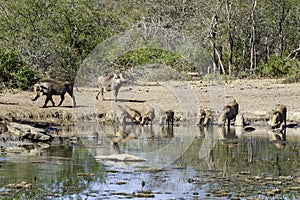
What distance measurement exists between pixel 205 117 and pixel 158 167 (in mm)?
6965

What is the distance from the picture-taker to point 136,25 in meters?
31.3

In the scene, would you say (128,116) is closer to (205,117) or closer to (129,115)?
(129,115)

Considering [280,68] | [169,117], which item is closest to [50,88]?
[169,117]

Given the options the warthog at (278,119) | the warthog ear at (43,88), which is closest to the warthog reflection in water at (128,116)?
the warthog ear at (43,88)

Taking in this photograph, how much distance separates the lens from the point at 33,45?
25422mm

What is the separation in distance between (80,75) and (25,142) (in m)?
11.2

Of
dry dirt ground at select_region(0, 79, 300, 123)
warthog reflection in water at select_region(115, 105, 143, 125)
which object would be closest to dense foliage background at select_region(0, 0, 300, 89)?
dry dirt ground at select_region(0, 79, 300, 123)

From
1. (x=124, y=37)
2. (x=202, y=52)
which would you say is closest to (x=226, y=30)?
(x=202, y=52)

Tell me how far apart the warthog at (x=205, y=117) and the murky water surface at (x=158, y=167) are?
1.72m

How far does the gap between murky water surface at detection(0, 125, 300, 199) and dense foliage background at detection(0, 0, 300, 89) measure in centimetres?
737

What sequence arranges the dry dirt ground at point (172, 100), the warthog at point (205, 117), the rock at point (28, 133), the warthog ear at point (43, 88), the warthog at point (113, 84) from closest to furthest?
the rock at point (28, 133)
the dry dirt ground at point (172, 100)
the warthog at point (205, 117)
the warthog ear at point (43, 88)
the warthog at point (113, 84)

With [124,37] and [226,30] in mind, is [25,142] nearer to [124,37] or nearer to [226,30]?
[124,37]

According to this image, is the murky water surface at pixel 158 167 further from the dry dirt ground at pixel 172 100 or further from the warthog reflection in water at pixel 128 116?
the dry dirt ground at pixel 172 100

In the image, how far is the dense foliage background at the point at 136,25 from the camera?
24641 millimetres
